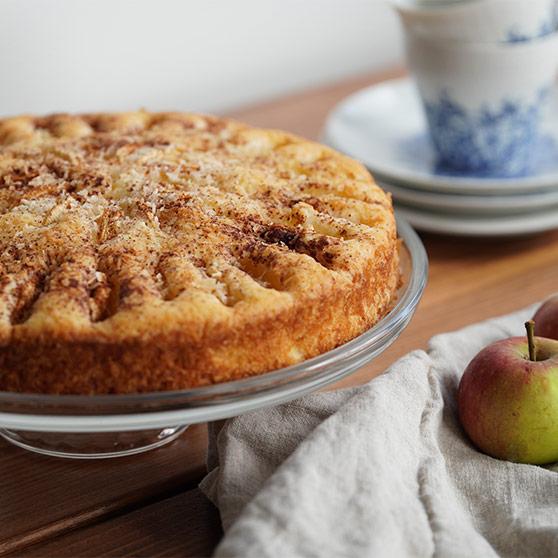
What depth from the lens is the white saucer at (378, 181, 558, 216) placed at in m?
1.37

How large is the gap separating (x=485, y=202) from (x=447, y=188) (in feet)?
0.20

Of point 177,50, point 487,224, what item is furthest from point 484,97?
point 177,50

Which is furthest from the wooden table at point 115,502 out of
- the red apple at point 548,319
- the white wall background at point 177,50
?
the white wall background at point 177,50

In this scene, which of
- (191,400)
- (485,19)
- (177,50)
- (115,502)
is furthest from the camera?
(177,50)

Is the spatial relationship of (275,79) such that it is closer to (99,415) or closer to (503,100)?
(503,100)

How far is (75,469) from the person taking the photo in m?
0.93

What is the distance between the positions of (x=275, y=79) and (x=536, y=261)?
3.18ft

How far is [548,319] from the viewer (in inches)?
42.2

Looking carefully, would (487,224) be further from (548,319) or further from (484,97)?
(548,319)

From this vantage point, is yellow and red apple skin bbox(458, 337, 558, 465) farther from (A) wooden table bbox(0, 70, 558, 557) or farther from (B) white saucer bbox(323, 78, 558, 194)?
(B) white saucer bbox(323, 78, 558, 194)

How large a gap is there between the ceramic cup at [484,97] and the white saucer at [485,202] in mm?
140

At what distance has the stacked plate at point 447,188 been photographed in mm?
1375

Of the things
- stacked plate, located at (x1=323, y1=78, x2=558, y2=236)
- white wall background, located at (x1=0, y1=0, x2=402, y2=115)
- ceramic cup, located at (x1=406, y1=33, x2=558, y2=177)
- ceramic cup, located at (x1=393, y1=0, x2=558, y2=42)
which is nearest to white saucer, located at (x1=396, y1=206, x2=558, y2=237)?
stacked plate, located at (x1=323, y1=78, x2=558, y2=236)

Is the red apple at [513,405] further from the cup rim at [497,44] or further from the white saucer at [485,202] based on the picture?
the cup rim at [497,44]
